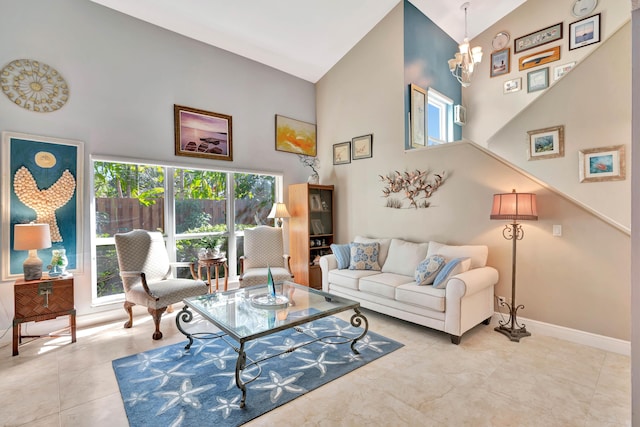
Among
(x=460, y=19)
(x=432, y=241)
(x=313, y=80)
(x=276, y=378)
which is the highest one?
(x=460, y=19)

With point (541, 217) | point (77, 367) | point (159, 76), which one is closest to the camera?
point (77, 367)

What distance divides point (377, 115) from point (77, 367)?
14.9ft

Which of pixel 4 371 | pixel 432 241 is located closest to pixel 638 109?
pixel 432 241

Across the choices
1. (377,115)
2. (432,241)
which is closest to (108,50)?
(377,115)

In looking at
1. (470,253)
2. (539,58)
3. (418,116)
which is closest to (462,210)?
(470,253)

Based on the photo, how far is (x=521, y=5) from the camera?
4746 mm

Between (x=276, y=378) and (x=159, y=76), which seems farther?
(x=159, y=76)

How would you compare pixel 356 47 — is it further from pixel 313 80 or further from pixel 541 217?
pixel 541 217

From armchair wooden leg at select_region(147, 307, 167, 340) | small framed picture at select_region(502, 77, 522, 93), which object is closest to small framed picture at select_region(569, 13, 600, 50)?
small framed picture at select_region(502, 77, 522, 93)

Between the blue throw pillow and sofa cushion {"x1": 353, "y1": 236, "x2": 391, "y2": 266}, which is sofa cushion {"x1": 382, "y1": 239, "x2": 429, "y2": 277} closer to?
sofa cushion {"x1": 353, "y1": 236, "x2": 391, "y2": 266}

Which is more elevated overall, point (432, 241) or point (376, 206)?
point (376, 206)

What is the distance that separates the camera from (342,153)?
5.20 m

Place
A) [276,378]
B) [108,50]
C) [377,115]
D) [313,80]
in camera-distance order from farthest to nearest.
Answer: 1. [313,80]
2. [377,115]
3. [108,50]
4. [276,378]

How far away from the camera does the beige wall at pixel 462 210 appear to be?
2.86 meters
